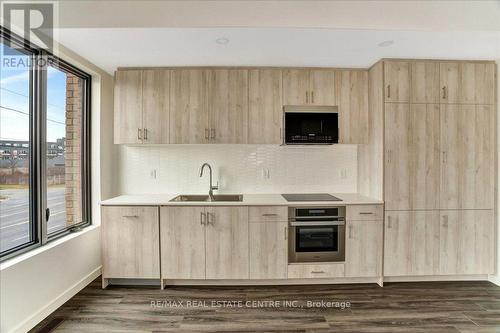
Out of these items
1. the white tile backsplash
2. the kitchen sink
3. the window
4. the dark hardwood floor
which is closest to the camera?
the window

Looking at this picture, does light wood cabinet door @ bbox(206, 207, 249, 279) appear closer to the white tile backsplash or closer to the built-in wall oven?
the built-in wall oven

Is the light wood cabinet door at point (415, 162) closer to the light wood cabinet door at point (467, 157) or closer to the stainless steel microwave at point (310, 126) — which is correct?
the light wood cabinet door at point (467, 157)

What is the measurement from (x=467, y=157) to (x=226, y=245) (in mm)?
2804

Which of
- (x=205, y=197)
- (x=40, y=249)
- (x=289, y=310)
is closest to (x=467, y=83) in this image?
(x=289, y=310)

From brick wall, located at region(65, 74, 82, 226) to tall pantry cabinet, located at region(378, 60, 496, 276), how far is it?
11.4 ft

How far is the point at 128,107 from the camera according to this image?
3.06m

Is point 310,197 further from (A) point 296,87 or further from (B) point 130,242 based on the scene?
(B) point 130,242

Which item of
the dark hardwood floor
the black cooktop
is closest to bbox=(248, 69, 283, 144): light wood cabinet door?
the black cooktop

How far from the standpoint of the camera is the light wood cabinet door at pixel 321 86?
10.0 ft

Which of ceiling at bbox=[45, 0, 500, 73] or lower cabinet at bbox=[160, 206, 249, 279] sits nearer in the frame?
ceiling at bbox=[45, 0, 500, 73]

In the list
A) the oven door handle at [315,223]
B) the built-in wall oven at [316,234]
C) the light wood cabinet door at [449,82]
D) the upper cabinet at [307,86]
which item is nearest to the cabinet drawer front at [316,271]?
the built-in wall oven at [316,234]

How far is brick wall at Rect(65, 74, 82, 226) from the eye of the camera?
281 cm

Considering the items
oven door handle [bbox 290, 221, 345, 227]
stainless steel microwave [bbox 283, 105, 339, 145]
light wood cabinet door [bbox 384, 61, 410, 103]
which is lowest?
oven door handle [bbox 290, 221, 345, 227]

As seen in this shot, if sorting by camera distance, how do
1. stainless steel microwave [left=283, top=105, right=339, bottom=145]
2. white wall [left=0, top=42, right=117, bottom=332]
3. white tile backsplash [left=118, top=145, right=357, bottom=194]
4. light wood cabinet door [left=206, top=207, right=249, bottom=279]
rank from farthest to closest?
white tile backsplash [left=118, top=145, right=357, bottom=194] < stainless steel microwave [left=283, top=105, right=339, bottom=145] < light wood cabinet door [left=206, top=207, right=249, bottom=279] < white wall [left=0, top=42, right=117, bottom=332]
